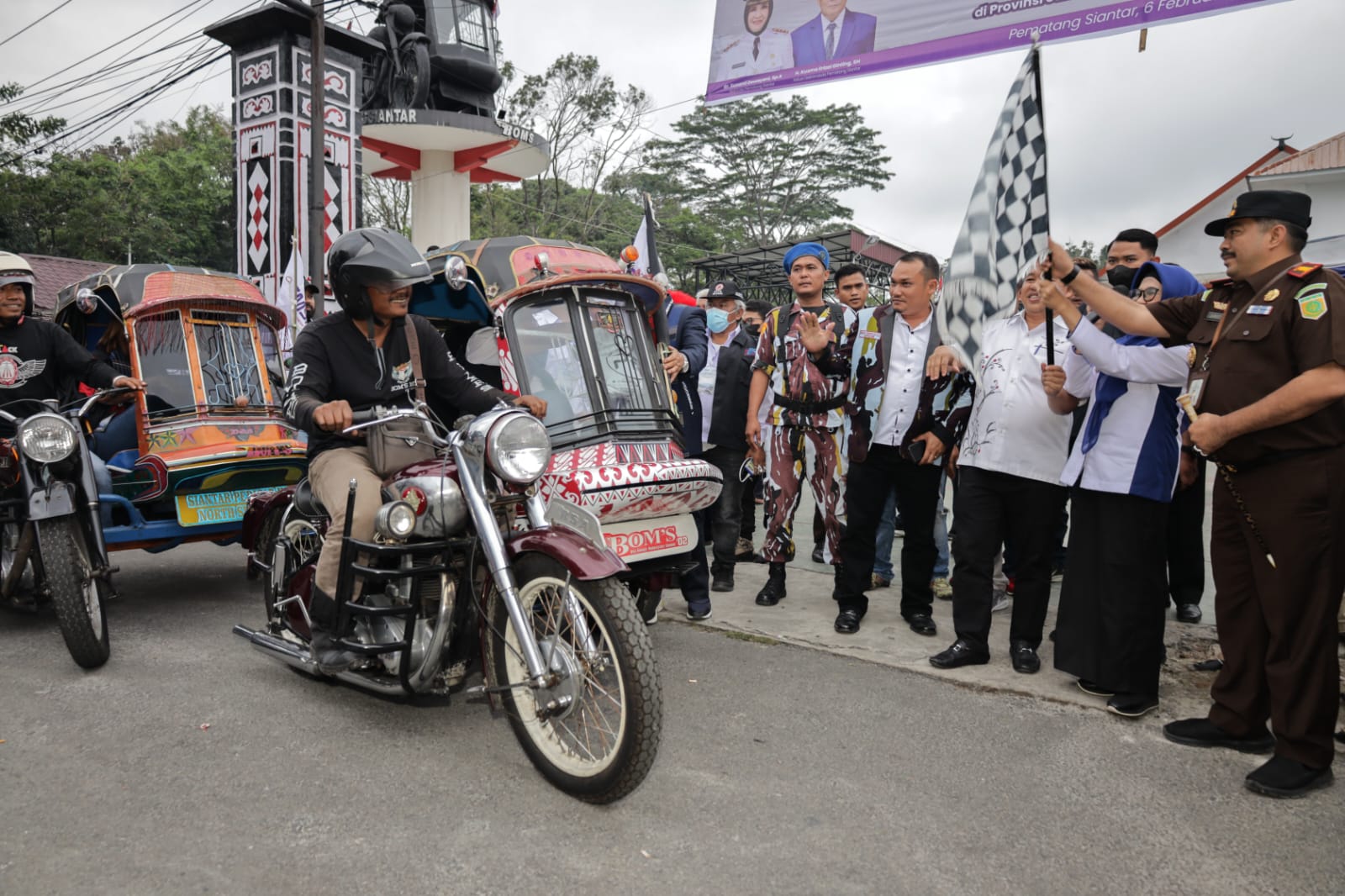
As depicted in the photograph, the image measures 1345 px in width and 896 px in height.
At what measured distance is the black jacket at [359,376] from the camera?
364 centimetres

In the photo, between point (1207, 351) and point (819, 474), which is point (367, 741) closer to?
point (819, 474)

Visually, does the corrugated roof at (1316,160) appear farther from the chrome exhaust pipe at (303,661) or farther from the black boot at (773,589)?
the chrome exhaust pipe at (303,661)

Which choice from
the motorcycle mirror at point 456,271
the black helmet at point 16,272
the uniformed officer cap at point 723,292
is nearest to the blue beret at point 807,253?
the uniformed officer cap at point 723,292

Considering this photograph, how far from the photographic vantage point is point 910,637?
5035 millimetres

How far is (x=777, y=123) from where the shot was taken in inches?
1574

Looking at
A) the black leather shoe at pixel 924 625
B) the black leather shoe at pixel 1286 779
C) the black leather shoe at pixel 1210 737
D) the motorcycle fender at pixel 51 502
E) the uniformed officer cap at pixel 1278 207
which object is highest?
the uniformed officer cap at pixel 1278 207

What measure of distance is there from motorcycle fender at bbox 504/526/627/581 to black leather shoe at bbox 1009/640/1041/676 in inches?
94.9

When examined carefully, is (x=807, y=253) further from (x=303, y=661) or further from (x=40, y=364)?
(x=40, y=364)

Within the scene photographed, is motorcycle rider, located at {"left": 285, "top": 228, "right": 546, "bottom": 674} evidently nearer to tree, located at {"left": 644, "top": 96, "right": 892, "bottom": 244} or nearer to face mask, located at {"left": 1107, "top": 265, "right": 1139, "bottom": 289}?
face mask, located at {"left": 1107, "top": 265, "right": 1139, "bottom": 289}

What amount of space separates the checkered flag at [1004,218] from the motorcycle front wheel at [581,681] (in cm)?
216

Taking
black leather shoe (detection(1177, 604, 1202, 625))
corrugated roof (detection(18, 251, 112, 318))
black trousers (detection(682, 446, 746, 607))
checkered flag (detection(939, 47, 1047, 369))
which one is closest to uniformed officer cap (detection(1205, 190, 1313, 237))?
checkered flag (detection(939, 47, 1047, 369))

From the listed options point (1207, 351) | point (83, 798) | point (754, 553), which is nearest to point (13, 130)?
point (754, 553)

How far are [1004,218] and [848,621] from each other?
2.32 meters

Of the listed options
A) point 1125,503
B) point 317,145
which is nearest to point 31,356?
point 1125,503
